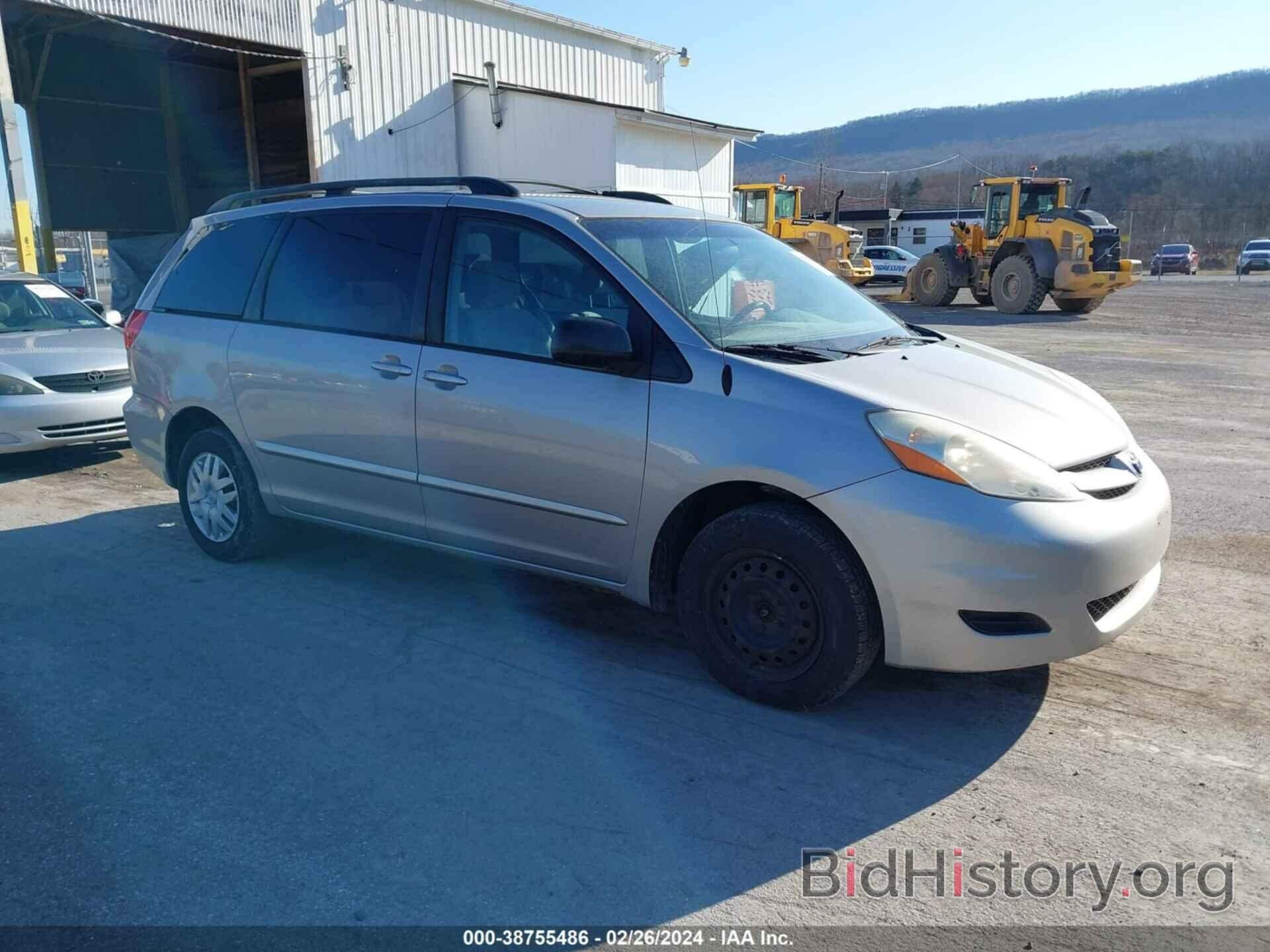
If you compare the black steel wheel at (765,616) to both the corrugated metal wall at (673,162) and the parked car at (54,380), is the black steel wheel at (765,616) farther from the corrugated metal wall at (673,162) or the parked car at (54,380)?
the corrugated metal wall at (673,162)

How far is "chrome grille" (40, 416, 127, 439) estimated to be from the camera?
7.72 meters

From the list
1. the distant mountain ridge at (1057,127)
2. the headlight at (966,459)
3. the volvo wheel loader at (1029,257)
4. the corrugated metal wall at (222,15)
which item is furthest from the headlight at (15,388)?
the distant mountain ridge at (1057,127)

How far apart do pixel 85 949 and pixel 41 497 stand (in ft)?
17.8

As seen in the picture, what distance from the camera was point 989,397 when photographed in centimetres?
385

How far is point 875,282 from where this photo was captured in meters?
39.3

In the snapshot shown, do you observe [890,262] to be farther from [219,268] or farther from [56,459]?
[219,268]

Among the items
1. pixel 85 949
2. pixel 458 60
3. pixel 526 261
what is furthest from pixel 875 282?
pixel 85 949

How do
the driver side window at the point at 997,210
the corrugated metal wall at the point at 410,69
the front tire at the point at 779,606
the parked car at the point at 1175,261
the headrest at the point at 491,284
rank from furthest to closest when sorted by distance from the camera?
the parked car at the point at 1175,261
the driver side window at the point at 997,210
the corrugated metal wall at the point at 410,69
the headrest at the point at 491,284
the front tire at the point at 779,606

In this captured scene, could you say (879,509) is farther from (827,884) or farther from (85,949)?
(85,949)

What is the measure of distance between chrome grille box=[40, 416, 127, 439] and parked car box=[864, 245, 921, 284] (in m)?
33.8

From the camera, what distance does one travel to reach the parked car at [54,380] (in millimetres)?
7625

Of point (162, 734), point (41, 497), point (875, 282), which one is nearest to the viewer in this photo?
point (162, 734)

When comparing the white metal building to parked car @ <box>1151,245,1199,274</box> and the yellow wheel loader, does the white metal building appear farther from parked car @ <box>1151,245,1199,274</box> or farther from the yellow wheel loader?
parked car @ <box>1151,245,1199,274</box>

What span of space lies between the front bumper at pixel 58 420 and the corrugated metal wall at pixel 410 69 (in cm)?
1138
